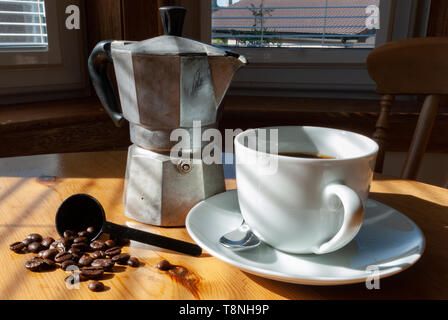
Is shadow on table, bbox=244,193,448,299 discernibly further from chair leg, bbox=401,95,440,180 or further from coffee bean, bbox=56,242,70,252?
chair leg, bbox=401,95,440,180

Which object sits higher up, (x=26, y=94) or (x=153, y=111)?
(x=153, y=111)

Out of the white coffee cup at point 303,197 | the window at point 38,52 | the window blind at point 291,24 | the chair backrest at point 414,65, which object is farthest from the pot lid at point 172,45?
the window blind at point 291,24

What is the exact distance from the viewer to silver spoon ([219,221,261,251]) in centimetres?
37

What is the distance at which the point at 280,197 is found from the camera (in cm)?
35

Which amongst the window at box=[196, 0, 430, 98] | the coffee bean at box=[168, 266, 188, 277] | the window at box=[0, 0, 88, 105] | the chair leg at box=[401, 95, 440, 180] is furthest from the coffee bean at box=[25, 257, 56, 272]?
the window at box=[196, 0, 430, 98]

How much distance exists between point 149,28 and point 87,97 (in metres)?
0.31

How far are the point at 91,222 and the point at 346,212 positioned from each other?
263mm

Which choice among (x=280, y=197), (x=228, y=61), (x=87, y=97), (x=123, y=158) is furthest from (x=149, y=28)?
(x=280, y=197)

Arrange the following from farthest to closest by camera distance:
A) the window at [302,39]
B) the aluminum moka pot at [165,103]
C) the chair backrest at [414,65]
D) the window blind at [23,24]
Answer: the window at [302,39] < the window blind at [23,24] < the chair backrest at [414,65] < the aluminum moka pot at [165,103]

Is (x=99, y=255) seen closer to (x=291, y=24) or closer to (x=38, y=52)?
(x=38, y=52)

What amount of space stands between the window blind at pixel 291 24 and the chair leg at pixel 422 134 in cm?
67

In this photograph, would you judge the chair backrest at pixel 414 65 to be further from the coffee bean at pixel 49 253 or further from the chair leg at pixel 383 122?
the coffee bean at pixel 49 253

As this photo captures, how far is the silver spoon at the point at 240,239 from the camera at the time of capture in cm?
37
